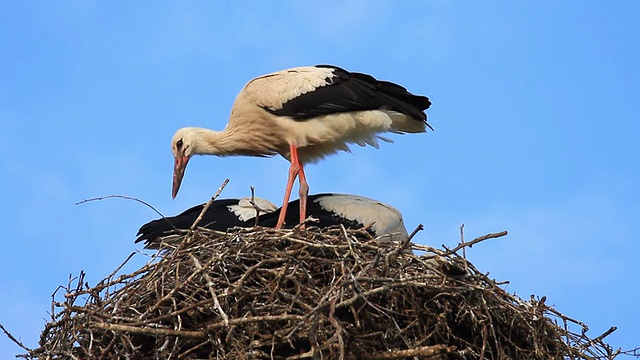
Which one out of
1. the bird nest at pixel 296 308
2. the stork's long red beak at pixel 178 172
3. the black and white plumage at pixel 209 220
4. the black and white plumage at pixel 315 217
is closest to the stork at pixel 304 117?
the stork's long red beak at pixel 178 172

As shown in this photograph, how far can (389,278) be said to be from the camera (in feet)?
20.0

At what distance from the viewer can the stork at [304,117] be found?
28.3 ft

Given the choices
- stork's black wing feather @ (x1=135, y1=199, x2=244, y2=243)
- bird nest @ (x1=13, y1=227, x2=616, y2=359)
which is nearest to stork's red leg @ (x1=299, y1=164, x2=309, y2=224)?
stork's black wing feather @ (x1=135, y1=199, x2=244, y2=243)

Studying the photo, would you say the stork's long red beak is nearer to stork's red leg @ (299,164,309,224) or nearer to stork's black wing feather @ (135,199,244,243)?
stork's black wing feather @ (135,199,244,243)

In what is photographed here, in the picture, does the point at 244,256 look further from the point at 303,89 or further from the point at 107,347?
the point at 303,89

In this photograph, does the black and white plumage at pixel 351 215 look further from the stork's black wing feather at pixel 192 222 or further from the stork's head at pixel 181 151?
the stork's head at pixel 181 151

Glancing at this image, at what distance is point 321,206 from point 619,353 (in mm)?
2762

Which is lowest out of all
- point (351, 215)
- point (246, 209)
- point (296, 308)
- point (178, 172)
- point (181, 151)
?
point (296, 308)

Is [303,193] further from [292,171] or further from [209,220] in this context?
[209,220]

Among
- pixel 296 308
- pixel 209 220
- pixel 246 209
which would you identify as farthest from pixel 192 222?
pixel 296 308

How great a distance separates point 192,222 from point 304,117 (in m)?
1.21

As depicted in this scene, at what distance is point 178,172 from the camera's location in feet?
29.9

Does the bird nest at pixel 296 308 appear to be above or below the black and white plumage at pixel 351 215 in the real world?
below

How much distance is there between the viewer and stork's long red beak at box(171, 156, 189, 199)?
909cm
